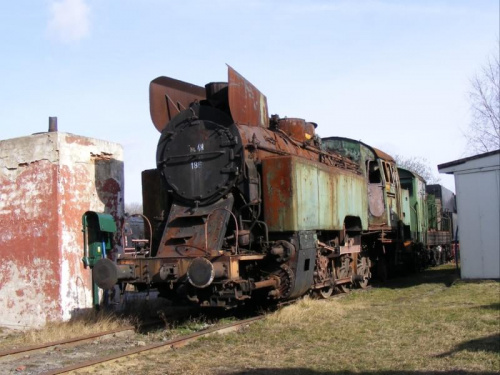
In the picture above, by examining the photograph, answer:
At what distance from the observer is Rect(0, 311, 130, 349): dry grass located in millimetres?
8625

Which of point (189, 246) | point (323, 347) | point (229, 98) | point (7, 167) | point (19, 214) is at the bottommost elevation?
point (323, 347)

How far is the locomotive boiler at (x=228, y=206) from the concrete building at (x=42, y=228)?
56.6 inches

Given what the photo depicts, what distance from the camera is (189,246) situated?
9.05 m

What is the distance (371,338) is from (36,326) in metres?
5.70

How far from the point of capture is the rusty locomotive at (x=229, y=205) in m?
8.71

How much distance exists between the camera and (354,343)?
7.61m

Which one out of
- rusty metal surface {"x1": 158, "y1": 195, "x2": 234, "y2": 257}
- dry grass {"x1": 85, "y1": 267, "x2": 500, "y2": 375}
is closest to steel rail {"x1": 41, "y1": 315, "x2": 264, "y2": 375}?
dry grass {"x1": 85, "y1": 267, "x2": 500, "y2": 375}

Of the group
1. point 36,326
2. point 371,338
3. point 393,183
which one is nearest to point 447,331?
point 371,338

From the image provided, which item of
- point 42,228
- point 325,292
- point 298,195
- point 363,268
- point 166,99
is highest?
point 166,99

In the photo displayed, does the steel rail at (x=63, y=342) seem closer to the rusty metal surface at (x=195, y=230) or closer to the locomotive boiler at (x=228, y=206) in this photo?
the locomotive boiler at (x=228, y=206)

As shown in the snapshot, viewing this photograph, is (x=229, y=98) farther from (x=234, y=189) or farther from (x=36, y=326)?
(x=36, y=326)

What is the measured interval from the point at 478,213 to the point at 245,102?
6.60 metres

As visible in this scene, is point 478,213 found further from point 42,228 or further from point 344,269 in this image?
point 42,228

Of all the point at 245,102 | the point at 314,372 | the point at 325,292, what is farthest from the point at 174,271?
the point at 325,292
